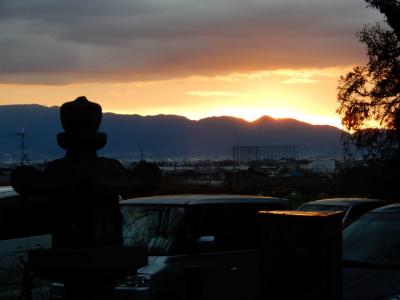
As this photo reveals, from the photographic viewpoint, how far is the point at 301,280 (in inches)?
277

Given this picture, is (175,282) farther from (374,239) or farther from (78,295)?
(78,295)

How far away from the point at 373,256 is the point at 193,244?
239cm

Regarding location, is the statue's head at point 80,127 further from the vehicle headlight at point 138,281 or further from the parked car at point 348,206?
the parked car at point 348,206

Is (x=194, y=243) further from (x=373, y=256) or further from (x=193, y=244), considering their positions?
(x=373, y=256)

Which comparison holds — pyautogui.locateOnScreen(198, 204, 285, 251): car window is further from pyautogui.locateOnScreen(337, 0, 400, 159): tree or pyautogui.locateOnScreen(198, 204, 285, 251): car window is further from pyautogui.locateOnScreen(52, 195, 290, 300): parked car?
pyautogui.locateOnScreen(337, 0, 400, 159): tree

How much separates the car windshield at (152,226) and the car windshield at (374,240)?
2.22 metres

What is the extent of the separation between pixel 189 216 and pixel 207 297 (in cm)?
108

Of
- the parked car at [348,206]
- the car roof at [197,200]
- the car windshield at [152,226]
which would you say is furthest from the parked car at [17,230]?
the parked car at [348,206]

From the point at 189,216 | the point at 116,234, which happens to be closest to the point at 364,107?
the point at 189,216

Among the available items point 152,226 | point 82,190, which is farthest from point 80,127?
point 152,226

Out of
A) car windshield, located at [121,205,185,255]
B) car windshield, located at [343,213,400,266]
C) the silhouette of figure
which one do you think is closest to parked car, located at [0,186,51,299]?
car windshield, located at [121,205,185,255]

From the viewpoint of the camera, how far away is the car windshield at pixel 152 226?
9148mm

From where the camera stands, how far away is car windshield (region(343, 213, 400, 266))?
7.82m

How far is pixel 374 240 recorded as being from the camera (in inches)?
325
